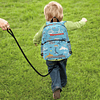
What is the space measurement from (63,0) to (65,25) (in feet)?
13.3

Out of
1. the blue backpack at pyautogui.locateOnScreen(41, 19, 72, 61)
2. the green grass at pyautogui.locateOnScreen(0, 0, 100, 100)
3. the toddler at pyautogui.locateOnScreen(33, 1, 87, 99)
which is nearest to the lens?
the blue backpack at pyautogui.locateOnScreen(41, 19, 72, 61)

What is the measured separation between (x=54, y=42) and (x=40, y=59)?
64.3 inches

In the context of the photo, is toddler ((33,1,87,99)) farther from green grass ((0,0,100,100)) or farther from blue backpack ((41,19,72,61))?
green grass ((0,0,100,100))

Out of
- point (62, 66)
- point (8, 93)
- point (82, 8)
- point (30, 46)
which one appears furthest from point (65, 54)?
point (82, 8)

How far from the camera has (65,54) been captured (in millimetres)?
2154

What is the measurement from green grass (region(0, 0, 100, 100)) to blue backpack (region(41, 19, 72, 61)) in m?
1.11

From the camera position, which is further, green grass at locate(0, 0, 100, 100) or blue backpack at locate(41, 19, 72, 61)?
green grass at locate(0, 0, 100, 100)

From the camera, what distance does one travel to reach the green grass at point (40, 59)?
9.45ft

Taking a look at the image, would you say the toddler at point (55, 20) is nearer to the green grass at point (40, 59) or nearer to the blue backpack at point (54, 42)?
the blue backpack at point (54, 42)

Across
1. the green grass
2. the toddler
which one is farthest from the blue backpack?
the green grass

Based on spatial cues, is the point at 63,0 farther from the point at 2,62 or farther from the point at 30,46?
the point at 2,62

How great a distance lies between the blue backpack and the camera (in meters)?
2.11

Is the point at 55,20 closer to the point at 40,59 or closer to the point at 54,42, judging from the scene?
the point at 54,42

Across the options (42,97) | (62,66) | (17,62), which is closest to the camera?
(62,66)
